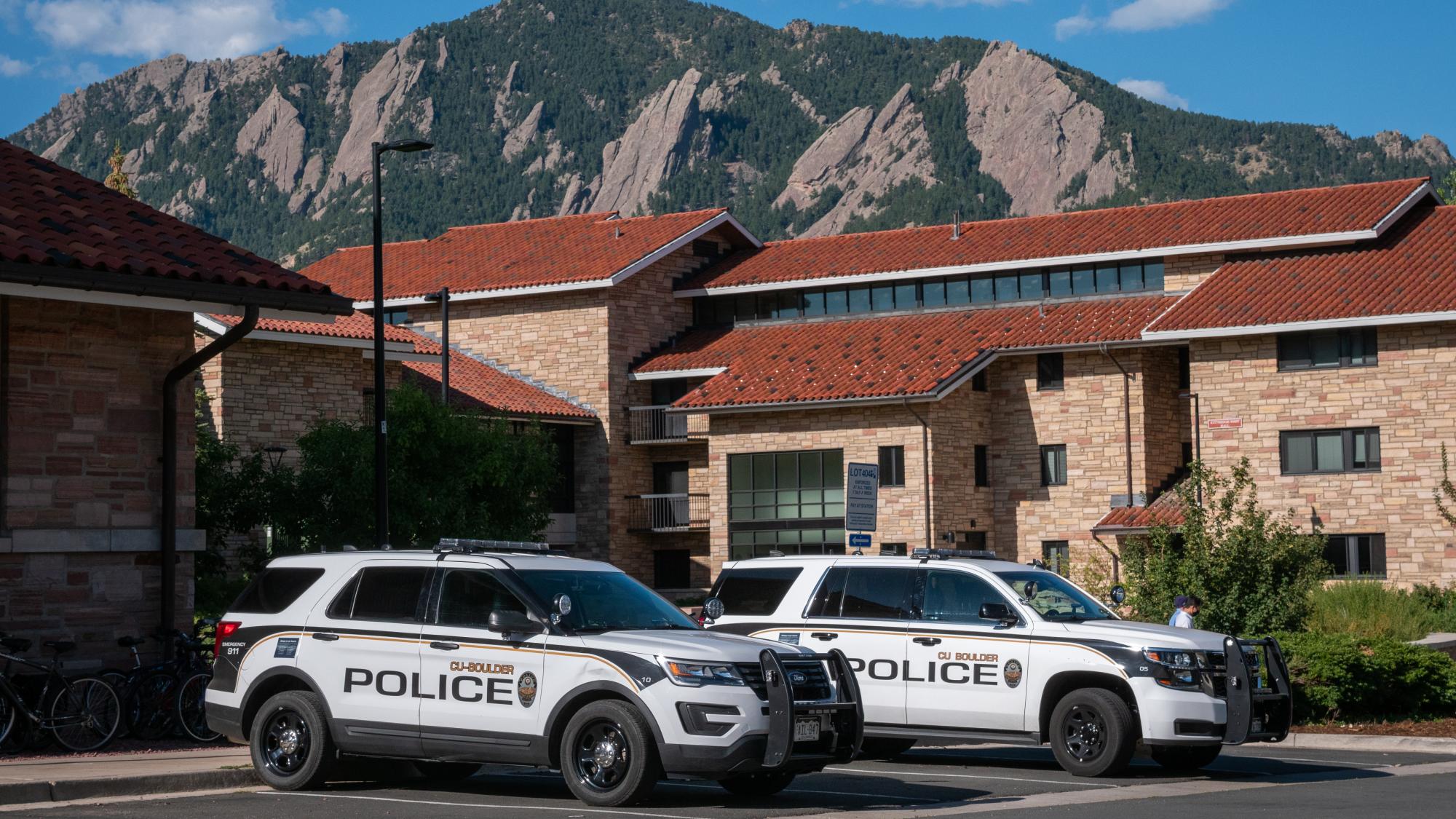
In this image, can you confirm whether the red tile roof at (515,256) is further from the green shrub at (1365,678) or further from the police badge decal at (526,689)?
the police badge decal at (526,689)

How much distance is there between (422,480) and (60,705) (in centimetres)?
2102

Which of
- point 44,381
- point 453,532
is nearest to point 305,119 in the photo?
point 453,532

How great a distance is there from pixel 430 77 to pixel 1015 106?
65643mm

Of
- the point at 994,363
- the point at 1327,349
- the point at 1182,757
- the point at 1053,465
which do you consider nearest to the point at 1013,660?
the point at 1182,757

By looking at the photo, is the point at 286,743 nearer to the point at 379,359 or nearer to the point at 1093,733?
the point at 1093,733

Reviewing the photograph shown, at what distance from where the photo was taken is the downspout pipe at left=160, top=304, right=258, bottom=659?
56.9ft

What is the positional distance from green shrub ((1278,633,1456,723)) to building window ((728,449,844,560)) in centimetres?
2527

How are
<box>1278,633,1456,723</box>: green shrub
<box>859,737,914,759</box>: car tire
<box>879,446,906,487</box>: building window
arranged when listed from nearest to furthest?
1. <box>859,737,914,759</box>: car tire
2. <box>1278,633,1456,723</box>: green shrub
3. <box>879,446,906,487</box>: building window

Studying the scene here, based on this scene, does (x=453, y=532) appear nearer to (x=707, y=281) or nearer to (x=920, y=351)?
(x=920, y=351)

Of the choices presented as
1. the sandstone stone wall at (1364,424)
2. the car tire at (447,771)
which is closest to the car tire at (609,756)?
the car tire at (447,771)

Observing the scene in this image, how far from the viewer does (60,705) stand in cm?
1592

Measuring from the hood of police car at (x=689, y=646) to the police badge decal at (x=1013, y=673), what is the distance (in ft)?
10.7

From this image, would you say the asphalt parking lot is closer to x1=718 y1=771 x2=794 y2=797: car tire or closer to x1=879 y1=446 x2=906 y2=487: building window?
x1=718 y1=771 x2=794 y2=797: car tire

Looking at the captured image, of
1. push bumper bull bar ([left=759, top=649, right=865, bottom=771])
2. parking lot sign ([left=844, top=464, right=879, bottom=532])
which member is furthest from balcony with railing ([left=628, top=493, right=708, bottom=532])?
push bumper bull bar ([left=759, top=649, right=865, bottom=771])
